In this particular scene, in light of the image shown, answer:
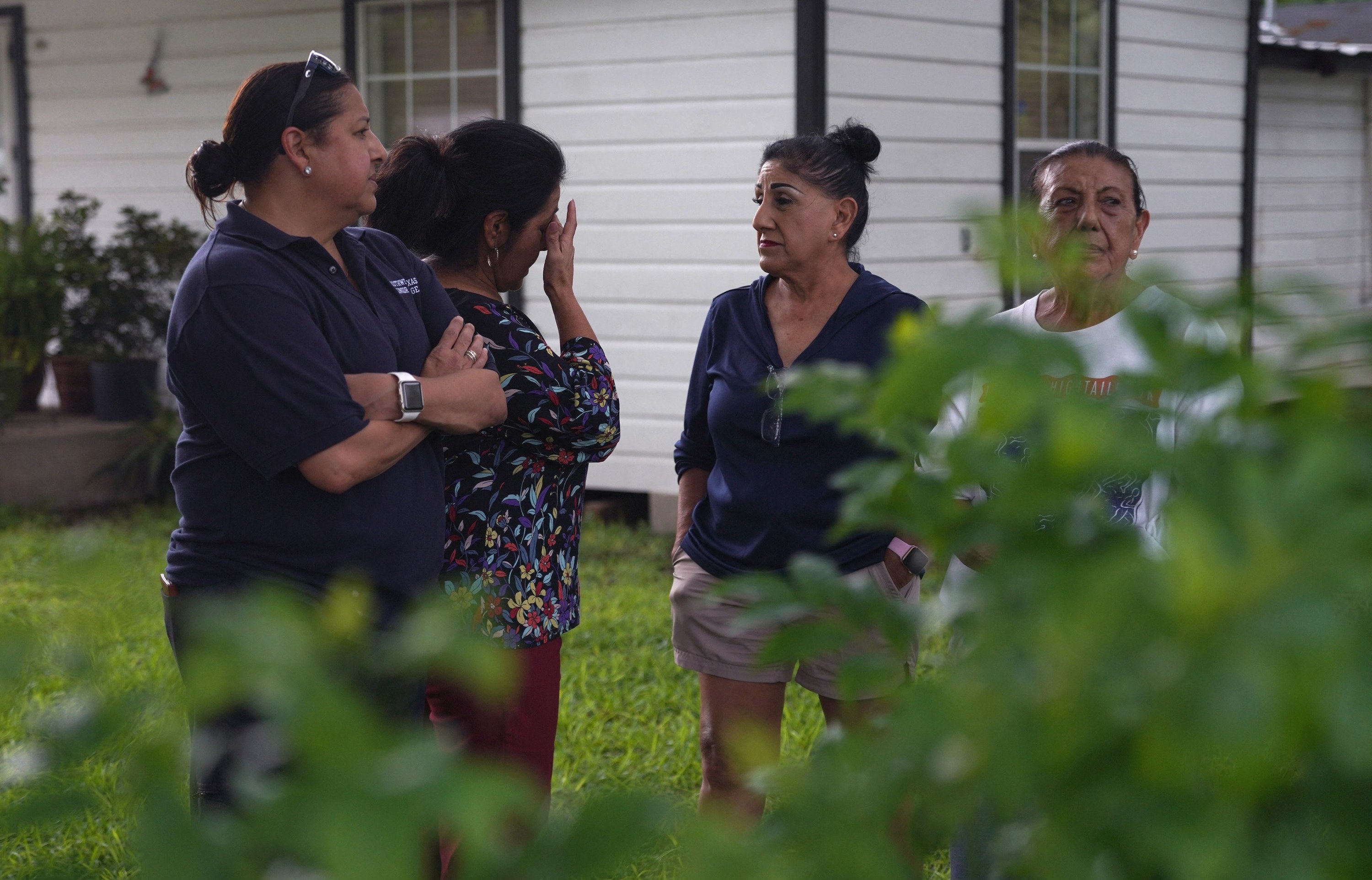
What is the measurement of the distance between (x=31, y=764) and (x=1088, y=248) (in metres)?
2.48

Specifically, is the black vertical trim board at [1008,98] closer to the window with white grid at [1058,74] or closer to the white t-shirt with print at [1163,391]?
the window with white grid at [1058,74]

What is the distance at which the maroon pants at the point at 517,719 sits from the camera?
282 cm

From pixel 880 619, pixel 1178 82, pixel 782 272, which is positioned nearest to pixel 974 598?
pixel 880 619

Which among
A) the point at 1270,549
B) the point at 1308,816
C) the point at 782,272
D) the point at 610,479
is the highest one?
the point at 782,272

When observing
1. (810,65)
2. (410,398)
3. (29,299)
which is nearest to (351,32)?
(29,299)

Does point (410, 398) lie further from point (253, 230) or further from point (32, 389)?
point (32, 389)

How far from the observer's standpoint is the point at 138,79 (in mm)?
9359

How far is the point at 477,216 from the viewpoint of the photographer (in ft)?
9.92

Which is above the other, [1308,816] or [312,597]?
[1308,816]

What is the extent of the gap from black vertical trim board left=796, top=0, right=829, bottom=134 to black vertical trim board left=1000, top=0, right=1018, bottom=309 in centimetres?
175

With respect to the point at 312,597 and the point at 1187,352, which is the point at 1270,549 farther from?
the point at 312,597

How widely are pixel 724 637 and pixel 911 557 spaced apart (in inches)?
17.6

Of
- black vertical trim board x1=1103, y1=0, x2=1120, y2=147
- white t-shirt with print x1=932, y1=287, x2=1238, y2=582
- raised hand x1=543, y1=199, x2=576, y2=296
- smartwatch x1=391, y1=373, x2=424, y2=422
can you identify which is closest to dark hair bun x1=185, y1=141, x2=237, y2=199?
smartwatch x1=391, y1=373, x2=424, y2=422

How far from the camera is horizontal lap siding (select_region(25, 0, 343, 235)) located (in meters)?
8.87
